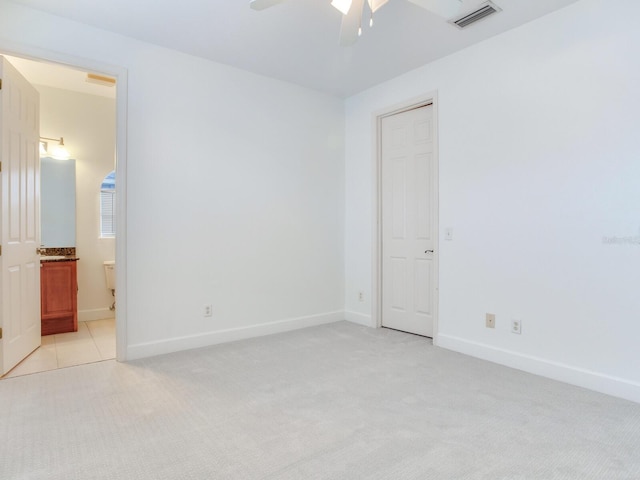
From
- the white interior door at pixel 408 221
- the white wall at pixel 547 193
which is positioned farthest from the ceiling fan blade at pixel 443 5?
the white interior door at pixel 408 221

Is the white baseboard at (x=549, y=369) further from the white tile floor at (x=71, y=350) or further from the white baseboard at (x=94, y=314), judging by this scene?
the white baseboard at (x=94, y=314)

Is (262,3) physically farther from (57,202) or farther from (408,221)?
(57,202)

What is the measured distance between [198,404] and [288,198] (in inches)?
92.4

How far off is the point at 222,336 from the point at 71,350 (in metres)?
1.34

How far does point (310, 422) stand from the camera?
2.09 metres

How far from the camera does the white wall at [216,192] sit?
124 inches

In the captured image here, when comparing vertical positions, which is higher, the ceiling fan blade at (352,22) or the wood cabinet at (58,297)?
the ceiling fan blade at (352,22)

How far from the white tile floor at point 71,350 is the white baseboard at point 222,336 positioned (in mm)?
313

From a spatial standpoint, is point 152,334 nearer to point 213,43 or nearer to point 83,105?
point 213,43

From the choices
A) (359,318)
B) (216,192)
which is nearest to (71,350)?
(216,192)

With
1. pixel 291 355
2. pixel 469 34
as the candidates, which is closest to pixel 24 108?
pixel 291 355

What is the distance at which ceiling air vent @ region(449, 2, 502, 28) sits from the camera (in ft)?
8.66

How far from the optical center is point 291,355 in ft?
10.7

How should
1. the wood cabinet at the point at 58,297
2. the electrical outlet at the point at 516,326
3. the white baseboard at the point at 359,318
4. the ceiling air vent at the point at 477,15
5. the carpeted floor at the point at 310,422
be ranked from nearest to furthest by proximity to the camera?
the carpeted floor at the point at 310,422 → the ceiling air vent at the point at 477,15 → the electrical outlet at the point at 516,326 → the wood cabinet at the point at 58,297 → the white baseboard at the point at 359,318
